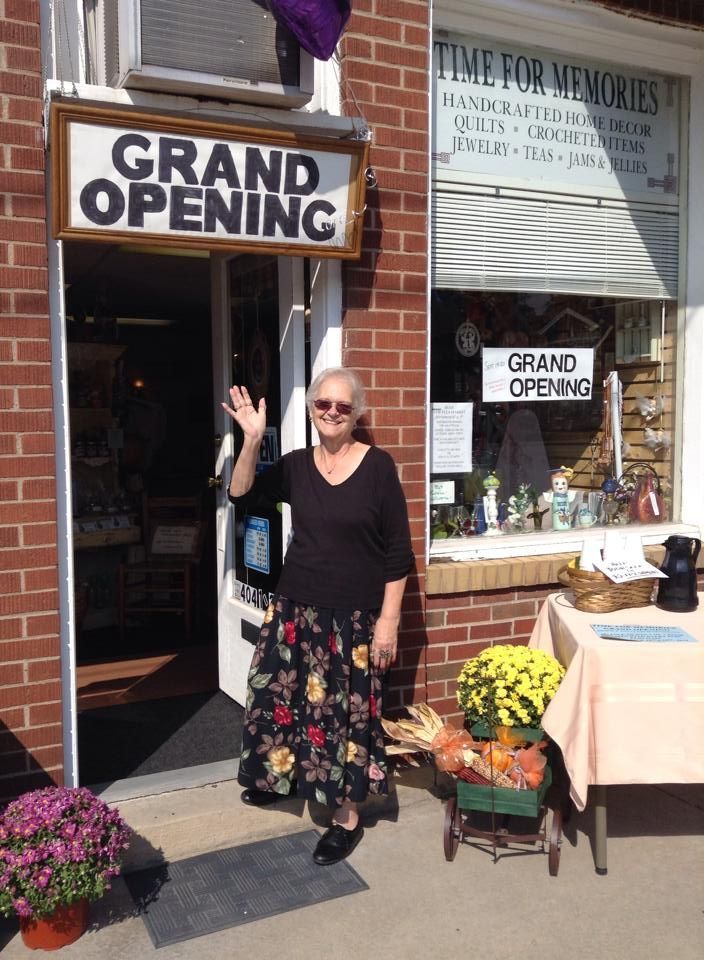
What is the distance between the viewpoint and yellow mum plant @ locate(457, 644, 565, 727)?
337cm

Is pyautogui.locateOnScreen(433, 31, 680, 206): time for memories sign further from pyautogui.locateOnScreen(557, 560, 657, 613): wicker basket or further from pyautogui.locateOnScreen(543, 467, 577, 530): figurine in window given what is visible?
A: pyautogui.locateOnScreen(557, 560, 657, 613): wicker basket

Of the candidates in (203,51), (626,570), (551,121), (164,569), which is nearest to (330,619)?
(626,570)

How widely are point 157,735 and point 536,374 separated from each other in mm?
2598

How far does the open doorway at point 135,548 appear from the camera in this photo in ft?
14.6

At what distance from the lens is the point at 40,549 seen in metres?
3.20

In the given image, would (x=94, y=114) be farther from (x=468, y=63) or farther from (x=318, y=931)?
(x=318, y=931)

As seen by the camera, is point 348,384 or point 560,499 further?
point 560,499

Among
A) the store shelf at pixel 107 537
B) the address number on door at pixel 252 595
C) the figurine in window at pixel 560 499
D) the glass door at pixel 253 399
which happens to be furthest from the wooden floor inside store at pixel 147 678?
the figurine in window at pixel 560 499

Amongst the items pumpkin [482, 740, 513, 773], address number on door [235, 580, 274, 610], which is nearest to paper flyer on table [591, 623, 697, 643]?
pumpkin [482, 740, 513, 773]

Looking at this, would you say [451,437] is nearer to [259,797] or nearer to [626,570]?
[626,570]

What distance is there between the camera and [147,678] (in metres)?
5.18

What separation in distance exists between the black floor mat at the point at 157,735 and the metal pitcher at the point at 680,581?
2.01 meters

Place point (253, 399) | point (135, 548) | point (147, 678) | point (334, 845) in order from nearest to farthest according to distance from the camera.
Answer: point (334, 845), point (253, 399), point (147, 678), point (135, 548)

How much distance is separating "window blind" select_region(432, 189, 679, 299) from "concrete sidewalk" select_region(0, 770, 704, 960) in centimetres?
244
